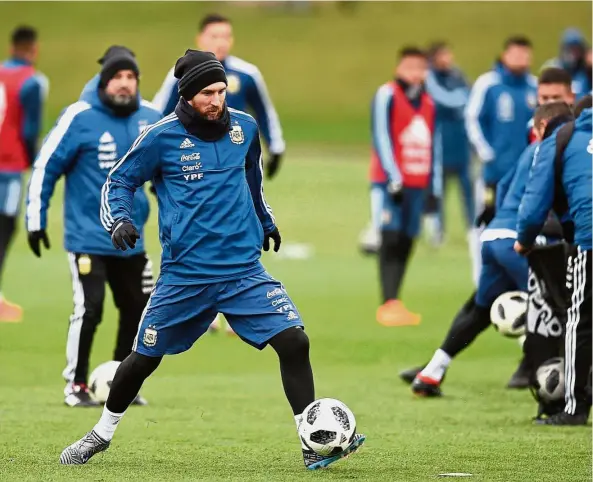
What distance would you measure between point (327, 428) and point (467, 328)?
317 centimetres

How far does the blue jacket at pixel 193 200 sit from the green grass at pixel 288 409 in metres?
1.04

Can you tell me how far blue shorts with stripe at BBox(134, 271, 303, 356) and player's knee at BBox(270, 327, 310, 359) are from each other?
0.03 metres

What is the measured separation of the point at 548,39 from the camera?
55.7 m

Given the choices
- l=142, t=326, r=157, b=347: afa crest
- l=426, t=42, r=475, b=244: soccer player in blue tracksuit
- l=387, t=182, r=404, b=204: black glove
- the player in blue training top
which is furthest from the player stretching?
l=142, t=326, r=157, b=347: afa crest

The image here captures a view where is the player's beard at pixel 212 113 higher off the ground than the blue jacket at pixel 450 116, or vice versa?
the player's beard at pixel 212 113

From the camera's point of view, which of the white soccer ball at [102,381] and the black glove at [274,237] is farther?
the white soccer ball at [102,381]

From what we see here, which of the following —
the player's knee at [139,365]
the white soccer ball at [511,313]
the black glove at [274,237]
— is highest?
the black glove at [274,237]

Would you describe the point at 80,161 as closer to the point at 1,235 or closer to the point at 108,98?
the point at 108,98

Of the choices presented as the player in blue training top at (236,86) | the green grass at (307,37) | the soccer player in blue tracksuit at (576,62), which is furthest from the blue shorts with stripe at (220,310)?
the green grass at (307,37)

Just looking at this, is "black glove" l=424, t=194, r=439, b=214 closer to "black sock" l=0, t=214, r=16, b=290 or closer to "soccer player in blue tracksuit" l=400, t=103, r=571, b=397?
"black sock" l=0, t=214, r=16, b=290

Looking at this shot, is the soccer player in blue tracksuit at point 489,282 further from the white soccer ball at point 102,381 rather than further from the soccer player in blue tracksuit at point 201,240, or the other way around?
the soccer player in blue tracksuit at point 201,240

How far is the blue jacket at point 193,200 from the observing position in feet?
23.6

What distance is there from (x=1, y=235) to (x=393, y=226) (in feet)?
12.9

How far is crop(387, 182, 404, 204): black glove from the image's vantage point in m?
13.6
